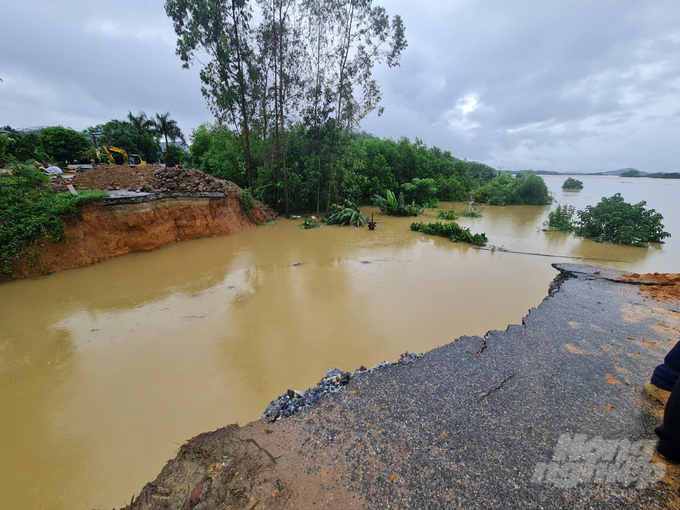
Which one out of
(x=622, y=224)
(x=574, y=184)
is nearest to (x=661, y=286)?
(x=622, y=224)

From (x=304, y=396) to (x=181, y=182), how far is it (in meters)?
9.95

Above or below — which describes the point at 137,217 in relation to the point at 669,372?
above

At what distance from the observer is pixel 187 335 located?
4.14m

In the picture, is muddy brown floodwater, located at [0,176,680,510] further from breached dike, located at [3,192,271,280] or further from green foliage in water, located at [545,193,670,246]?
green foliage in water, located at [545,193,670,246]

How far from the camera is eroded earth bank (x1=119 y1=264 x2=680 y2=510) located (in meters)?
1.80

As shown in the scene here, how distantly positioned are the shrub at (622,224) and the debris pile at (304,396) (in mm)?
12143

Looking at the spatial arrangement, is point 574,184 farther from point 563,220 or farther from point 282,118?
point 282,118

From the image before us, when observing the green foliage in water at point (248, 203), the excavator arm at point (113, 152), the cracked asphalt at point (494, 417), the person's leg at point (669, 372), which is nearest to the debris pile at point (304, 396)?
the cracked asphalt at point (494, 417)

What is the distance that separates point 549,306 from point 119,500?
5.92 m

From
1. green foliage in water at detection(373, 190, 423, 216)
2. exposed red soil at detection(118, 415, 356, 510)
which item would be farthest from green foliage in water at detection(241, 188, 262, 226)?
exposed red soil at detection(118, 415, 356, 510)

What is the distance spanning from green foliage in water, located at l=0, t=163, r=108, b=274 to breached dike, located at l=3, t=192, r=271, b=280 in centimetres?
19

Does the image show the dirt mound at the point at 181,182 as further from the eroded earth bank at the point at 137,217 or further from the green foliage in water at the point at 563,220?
the green foliage in water at the point at 563,220

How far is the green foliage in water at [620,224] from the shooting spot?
32.0 ft

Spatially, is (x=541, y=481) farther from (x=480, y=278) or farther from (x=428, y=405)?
(x=480, y=278)
